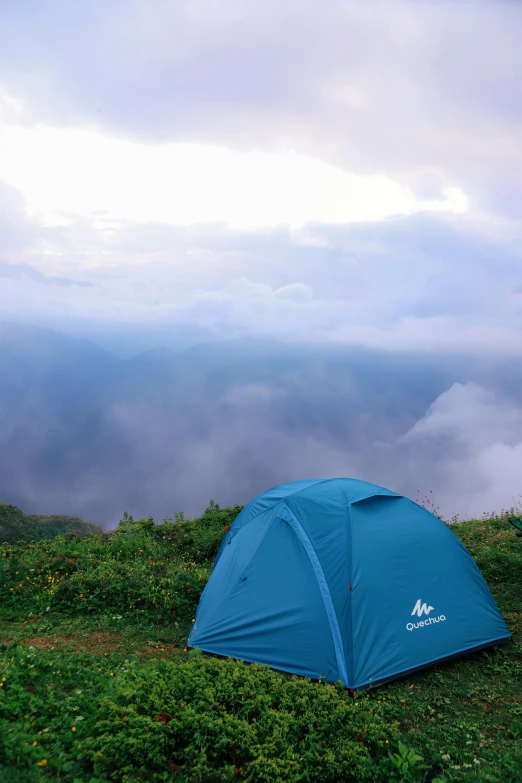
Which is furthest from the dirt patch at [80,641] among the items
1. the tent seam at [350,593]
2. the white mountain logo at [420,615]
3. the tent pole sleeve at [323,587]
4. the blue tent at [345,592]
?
the white mountain logo at [420,615]

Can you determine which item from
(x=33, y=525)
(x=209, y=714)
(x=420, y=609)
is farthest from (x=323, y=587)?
(x=33, y=525)

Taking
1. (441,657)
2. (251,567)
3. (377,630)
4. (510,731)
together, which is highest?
(251,567)

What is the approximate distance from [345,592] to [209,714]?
2.90 meters

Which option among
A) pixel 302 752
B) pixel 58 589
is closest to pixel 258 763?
pixel 302 752

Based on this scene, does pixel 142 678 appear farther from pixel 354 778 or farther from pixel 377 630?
pixel 377 630

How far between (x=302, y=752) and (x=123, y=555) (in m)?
8.00

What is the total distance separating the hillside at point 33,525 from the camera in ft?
66.6

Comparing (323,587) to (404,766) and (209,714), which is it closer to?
(404,766)

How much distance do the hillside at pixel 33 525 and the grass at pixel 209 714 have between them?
36.7 ft

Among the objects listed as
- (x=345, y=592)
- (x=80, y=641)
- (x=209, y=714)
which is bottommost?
(x=209, y=714)

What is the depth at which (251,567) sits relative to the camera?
27.8 ft

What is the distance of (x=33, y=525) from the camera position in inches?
870

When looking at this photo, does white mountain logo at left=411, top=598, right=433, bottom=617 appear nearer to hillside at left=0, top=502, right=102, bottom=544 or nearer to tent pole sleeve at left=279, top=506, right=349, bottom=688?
tent pole sleeve at left=279, top=506, right=349, bottom=688

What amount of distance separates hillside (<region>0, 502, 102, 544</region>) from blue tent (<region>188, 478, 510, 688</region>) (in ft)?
40.4
